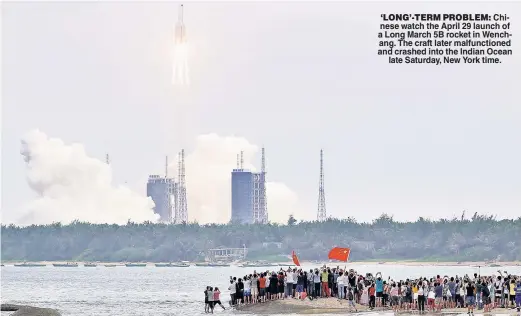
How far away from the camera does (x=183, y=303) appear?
93.4m

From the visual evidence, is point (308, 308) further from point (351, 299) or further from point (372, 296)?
point (372, 296)

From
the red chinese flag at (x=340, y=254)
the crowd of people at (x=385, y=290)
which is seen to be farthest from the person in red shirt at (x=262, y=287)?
the red chinese flag at (x=340, y=254)

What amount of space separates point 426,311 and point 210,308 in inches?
632

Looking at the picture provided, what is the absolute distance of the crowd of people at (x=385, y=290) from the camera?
65.0 metres

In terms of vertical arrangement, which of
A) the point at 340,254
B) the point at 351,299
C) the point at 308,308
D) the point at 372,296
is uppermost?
the point at 340,254

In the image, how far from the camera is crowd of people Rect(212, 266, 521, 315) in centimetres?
6500

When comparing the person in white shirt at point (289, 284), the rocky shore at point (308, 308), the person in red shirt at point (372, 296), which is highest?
the person in white shirt at point (289, 284)

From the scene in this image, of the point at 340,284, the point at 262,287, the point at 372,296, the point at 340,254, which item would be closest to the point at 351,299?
the point at 372,296

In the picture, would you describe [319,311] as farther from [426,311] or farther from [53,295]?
[53,295]

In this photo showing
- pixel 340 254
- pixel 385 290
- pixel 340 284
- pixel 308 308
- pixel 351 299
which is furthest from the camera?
pixel 340 254

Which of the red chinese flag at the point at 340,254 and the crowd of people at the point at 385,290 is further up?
the red chinese flag at the point at 340,254

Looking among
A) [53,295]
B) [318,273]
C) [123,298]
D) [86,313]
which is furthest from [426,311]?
[53,295]

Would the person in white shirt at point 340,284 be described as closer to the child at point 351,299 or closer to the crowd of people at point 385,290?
the crowd of people at point 385,290

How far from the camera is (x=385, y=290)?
68438 millimetres
